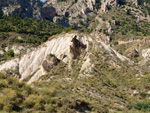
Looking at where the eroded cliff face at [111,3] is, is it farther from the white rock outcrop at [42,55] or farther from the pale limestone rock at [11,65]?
the pale limestone rock at [11,65]

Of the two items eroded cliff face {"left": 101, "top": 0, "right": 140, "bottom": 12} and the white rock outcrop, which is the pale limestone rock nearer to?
the white rock outcrop

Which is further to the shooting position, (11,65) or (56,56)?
(11,65)

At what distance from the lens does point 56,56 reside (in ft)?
104

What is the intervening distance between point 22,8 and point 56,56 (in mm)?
97435

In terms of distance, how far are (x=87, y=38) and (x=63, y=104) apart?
79.4 ft

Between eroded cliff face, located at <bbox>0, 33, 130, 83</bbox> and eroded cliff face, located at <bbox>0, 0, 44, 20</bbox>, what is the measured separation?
82558 millimetres

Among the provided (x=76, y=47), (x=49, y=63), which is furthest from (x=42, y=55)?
(x=76, y=47)

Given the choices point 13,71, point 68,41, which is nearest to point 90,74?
A: point 68,41

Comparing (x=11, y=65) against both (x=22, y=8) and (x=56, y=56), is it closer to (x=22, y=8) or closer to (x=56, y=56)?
(x=56, y=56)

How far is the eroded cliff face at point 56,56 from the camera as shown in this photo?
28.2 metres

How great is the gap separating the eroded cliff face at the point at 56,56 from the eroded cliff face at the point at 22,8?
82558 millimetres

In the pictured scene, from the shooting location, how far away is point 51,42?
1423 inches

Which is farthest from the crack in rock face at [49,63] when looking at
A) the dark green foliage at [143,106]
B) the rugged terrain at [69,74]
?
the dark green foliage at [143,106]

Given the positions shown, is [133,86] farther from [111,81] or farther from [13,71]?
[13,71]
